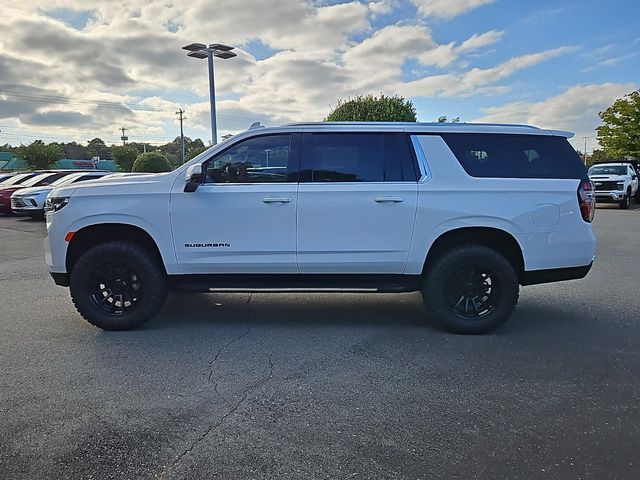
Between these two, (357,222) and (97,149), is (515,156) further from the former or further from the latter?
(97,149)

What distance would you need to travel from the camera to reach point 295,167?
4.48 m

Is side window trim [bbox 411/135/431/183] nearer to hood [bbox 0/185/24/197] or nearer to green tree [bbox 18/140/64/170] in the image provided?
hood [bbox 0/185/24/197]

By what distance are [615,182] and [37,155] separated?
38.8 meters

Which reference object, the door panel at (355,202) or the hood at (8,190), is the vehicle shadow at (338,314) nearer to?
the door panel at (355,202)

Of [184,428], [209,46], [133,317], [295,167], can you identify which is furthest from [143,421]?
[209,46]

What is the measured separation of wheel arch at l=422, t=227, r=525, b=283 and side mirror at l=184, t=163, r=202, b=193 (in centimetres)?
234

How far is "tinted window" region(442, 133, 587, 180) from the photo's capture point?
447 centimetres

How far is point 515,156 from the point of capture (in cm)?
453

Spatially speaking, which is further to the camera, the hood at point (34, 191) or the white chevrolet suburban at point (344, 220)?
the hood at point (34, 191)

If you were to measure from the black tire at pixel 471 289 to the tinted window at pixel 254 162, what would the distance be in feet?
5.90

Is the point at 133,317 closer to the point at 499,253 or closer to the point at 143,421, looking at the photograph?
the point at 143,421

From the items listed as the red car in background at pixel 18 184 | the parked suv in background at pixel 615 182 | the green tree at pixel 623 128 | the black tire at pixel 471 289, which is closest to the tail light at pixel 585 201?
the black tire at pixel 471 289

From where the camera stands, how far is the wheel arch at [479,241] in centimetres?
450

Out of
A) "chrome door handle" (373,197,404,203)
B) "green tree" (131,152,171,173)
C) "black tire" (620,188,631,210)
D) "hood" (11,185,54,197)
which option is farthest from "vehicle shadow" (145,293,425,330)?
"green tree" (131,152,171,173)
